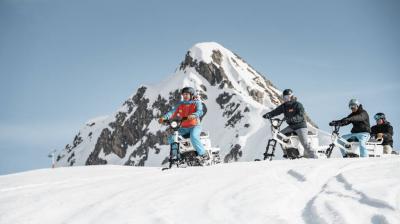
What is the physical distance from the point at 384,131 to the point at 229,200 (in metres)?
12.3

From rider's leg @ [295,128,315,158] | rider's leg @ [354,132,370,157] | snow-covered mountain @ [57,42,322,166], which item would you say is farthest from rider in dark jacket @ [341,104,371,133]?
snow-covered mountain @ [57,42,322,166]

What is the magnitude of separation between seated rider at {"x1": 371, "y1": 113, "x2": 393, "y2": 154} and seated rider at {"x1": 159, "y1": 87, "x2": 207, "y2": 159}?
6.94m

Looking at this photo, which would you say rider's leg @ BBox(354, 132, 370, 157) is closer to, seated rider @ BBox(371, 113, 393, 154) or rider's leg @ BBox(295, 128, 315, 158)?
rider's leg @ BBox(295, 128, 315, 158)

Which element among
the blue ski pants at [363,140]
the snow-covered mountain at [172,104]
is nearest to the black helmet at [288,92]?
the blue ski pants at [363,140]

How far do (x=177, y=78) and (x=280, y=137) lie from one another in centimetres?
15553

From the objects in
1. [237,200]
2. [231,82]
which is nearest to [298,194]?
[237,200]

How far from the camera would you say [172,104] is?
156 meters

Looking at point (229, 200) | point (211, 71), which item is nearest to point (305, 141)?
point (229, 200)

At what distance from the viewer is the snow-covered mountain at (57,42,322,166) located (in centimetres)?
14650

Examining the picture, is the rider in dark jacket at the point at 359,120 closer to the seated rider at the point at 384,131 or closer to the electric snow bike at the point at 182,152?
the seated rider at the point at 384,131

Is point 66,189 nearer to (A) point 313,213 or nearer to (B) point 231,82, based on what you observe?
(A) point 313,213

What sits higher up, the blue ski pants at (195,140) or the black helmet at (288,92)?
the black helmet at (288,92)

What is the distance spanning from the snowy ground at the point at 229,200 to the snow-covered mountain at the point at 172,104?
12778 centimetres

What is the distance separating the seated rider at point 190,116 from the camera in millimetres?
11039
